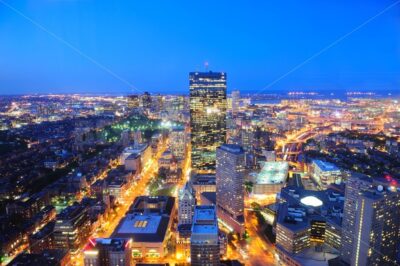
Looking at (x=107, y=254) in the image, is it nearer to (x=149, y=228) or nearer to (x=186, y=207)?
(x=149, y=228)

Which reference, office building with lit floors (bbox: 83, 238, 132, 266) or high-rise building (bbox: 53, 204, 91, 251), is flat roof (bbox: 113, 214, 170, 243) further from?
office building with lit floors (bbox: 83, 238, 132, 266)

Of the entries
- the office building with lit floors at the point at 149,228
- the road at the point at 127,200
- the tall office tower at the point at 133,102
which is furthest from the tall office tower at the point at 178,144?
the tall office tower at the point at 133,102

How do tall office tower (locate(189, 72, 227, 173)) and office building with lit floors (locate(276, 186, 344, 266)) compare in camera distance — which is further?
tall office tower (locate(189, 72, 227, 173))

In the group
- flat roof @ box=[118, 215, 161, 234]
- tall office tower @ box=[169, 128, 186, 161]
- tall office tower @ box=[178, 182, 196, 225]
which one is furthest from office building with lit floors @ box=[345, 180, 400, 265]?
tall office tower @ box=[169, 128, 186, 161]

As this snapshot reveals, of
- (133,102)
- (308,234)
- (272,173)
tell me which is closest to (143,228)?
(308,234)

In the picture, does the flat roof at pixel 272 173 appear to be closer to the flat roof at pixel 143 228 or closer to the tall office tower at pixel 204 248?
the flat roof at pixel 143 228

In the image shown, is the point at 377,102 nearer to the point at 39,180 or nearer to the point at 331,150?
the point at 331,150
